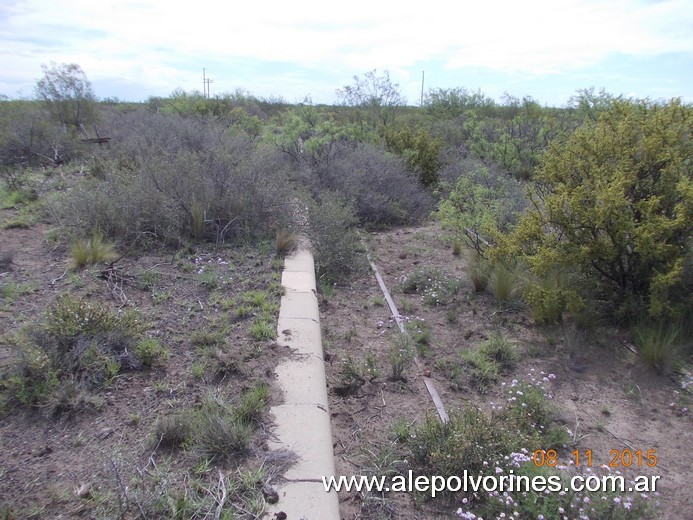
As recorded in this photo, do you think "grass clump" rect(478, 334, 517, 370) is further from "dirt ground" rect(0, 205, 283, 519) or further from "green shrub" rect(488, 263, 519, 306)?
"dirt ground" rect(0, 205, 283, 519)

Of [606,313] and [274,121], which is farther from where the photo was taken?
[274,121]

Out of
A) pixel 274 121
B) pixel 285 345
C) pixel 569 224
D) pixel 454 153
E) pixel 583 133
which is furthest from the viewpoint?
pixel 274 121

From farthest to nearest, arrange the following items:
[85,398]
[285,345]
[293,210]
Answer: [293,210] → [285,345] → [85,398]

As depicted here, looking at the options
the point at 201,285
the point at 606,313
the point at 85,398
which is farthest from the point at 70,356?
the point at 606,313

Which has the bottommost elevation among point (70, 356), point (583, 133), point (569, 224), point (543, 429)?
point (543, 429)

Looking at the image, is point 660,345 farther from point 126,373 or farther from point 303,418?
point 126,373

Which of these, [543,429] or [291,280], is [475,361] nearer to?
[543,429]

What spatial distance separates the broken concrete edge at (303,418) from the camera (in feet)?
9.57

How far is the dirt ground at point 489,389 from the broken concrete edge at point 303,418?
255 mm

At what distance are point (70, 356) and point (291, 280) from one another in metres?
2.97

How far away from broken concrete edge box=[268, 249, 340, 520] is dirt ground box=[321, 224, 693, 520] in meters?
0.26

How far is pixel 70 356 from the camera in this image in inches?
155

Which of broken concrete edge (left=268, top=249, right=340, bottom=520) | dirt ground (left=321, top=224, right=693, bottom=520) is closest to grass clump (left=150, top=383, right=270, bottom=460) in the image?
broken concrete edge (left=268, top=249, right=340, bottom=520)

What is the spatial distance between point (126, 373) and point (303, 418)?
1.47m
